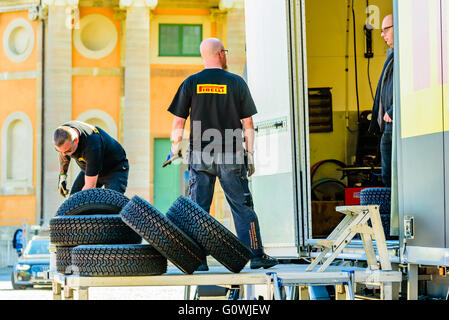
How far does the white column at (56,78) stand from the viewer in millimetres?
32219

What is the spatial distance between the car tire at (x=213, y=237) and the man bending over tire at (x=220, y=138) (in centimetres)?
63

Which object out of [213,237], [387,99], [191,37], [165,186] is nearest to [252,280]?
[213,237]

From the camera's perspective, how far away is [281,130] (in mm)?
8102

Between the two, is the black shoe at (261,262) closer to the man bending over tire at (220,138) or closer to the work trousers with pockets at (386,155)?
the man bending over tire at (220,138)

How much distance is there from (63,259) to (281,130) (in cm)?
290

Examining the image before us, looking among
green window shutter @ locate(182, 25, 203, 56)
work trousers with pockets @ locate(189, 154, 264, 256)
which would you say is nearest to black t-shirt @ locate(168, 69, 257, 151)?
work trousers with pockets @ locate(189, 154, 264, 256)

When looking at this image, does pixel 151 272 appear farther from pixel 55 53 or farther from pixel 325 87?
pixel 55 53

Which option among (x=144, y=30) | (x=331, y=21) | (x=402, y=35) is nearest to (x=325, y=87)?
(x=331, y=21)

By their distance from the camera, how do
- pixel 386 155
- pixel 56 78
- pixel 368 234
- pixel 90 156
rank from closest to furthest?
pixel 368 234
pixel 386 155
pixel 90 156
pixel 56 78

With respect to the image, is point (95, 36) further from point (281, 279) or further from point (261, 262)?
point (281, 279)

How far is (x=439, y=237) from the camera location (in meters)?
5.27

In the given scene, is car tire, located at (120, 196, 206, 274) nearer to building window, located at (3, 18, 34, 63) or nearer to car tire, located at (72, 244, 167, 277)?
car tire, located at (72, 244, 167, 277)

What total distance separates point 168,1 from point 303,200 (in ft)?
85.4

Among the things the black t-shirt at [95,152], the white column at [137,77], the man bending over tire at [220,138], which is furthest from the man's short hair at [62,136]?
the white column at [137,77]
